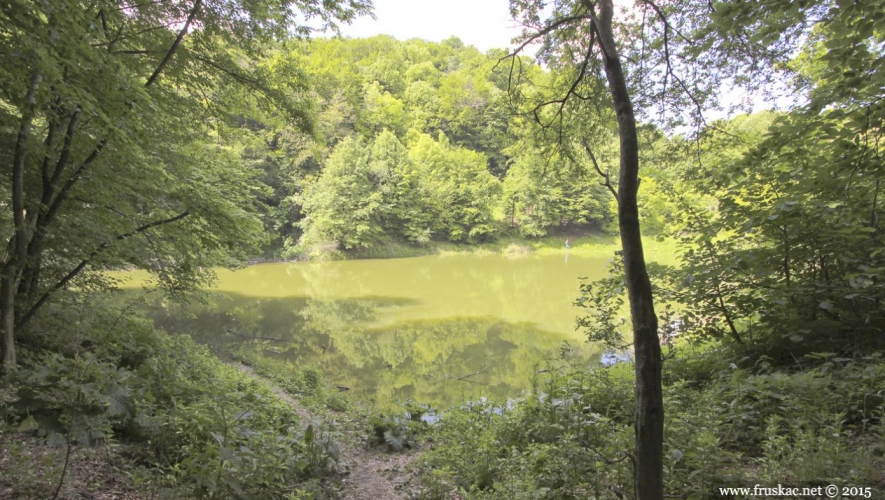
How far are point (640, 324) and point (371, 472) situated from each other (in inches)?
121

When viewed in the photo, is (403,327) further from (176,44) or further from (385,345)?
(176,44)

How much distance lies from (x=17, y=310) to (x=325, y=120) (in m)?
28.9

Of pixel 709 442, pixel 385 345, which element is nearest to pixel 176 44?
pixel 709 442

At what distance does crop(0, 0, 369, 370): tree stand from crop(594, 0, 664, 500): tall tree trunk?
2846mm

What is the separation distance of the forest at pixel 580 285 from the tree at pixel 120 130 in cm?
3

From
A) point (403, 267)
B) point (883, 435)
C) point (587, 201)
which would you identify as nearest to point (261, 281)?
point (403, 267)

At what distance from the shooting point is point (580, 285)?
4297mm

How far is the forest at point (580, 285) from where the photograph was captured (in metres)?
2.18

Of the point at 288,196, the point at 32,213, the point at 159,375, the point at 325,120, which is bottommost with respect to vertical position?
the point at 159,375

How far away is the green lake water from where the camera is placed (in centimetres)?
799

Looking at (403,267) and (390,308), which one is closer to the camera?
(390,308)

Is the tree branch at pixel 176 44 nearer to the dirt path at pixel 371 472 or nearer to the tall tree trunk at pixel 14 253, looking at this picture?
the tall tree trunk at pixel 14 253

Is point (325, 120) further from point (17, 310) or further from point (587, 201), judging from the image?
point (17, 310)

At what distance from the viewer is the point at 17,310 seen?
3580mm
